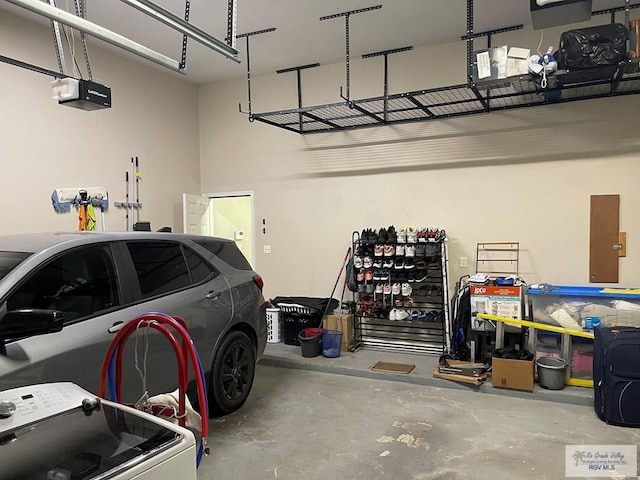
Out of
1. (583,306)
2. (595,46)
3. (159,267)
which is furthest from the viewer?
(583,306)

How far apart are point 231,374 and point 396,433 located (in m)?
1.35

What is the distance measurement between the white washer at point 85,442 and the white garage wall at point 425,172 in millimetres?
4762

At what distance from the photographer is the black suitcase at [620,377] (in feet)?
11.2

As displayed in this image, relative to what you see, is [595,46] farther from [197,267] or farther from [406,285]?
[197,267]

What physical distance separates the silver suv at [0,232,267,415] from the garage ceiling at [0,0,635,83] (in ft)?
7.88

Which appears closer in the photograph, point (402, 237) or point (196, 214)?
point (402, 237)

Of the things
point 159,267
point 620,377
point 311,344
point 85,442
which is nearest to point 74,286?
point 159,267

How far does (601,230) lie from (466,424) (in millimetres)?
2715

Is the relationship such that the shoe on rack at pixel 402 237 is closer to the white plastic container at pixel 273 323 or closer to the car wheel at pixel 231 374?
the white plastic container at pixel 273 323

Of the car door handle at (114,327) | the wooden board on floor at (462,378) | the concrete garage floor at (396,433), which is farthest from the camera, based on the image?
the wooden board on floor at (462,378)

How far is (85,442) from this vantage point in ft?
3.67

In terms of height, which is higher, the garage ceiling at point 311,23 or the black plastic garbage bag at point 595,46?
the garage ceiling at point 311,23

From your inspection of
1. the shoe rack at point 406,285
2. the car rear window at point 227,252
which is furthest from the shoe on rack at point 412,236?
the car rear window at point 227,252

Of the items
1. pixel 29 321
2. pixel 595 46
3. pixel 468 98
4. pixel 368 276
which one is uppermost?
pixel 468 98
